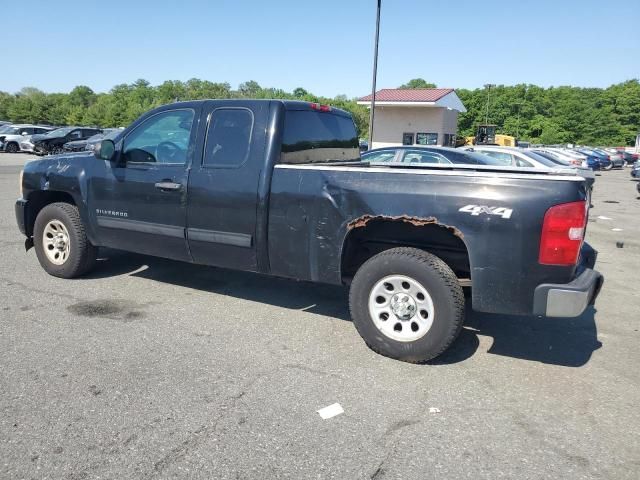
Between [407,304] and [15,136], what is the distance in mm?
33449

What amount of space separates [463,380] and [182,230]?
2755mm

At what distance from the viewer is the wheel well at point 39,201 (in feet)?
18.9

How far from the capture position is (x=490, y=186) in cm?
346

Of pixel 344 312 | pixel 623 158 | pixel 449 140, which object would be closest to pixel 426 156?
pixel 344 312

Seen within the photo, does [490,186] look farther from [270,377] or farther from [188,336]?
[188,336]

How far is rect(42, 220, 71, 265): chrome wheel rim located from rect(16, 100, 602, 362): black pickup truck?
0.9 inches

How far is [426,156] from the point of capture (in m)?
9.65

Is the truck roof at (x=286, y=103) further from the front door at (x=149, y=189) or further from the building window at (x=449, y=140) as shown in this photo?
the building window at (x=449, y=140)

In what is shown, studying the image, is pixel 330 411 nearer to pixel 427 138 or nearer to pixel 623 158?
pixel 427 138

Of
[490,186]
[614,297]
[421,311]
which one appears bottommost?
[614,297]

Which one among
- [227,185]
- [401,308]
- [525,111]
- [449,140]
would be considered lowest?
[401,308]

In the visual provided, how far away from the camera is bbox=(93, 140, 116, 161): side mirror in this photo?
502 centimetres

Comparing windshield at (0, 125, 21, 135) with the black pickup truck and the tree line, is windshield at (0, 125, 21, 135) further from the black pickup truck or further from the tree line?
the tree line

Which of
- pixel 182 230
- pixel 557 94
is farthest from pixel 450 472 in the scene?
pixel 557 94
